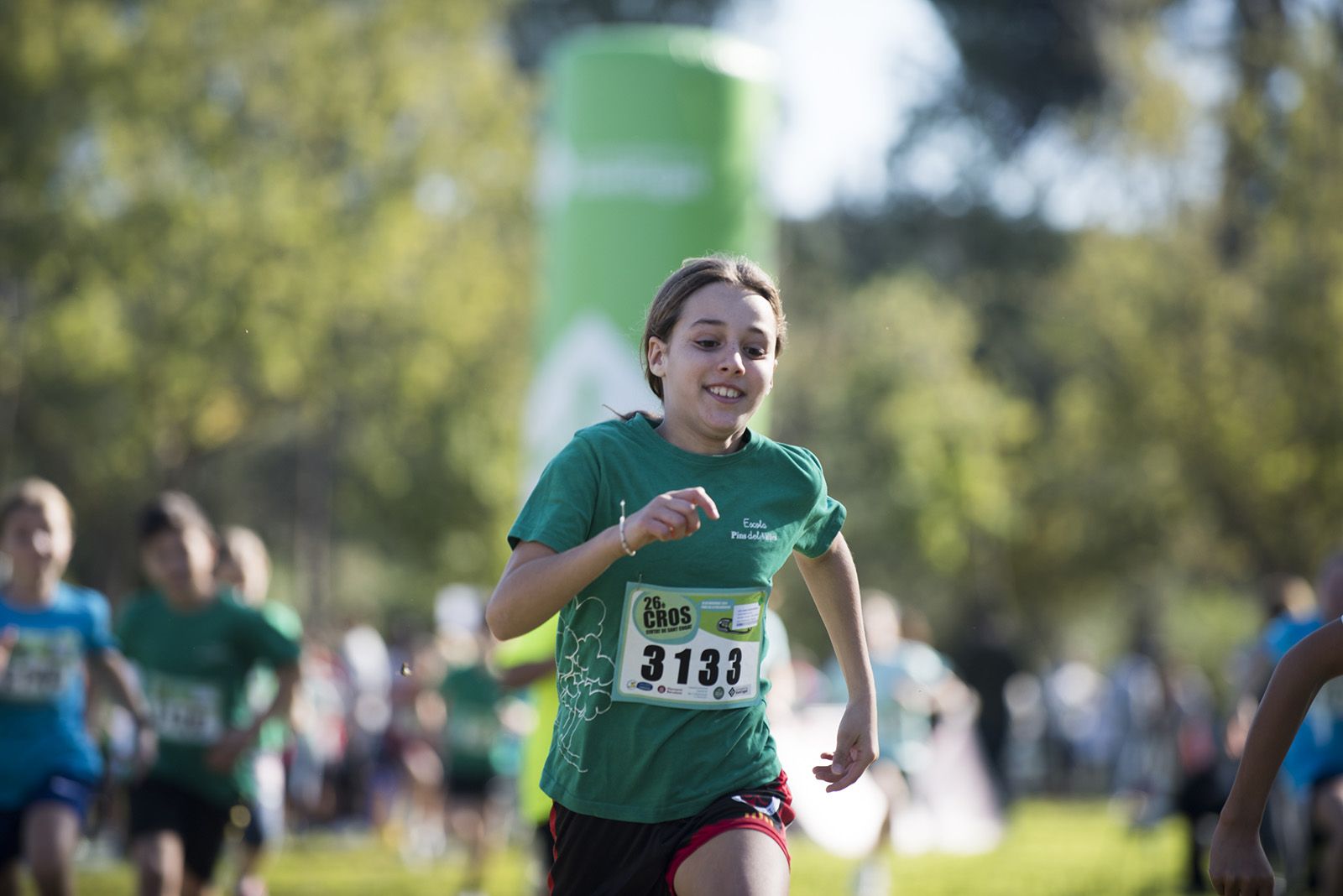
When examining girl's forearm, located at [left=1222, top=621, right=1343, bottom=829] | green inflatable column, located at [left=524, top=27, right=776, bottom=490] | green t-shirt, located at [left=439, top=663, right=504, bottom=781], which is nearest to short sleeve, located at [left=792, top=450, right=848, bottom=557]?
Answer: girl's forearm, located at [left=1222, top=621, right=1343, bottom=829]

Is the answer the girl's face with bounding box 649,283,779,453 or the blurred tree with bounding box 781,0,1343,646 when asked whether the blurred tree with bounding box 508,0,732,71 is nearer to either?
the blurred tree with bounding box 781,0,1343,646

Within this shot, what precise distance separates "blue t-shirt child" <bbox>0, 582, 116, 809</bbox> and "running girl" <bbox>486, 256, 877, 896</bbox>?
11.0ft

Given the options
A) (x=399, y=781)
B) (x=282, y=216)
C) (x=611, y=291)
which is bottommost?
(x=399, y=781)

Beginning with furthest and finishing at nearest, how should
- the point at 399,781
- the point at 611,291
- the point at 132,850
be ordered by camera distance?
the point at 399,781
the point at 611,291
the point at 132,850

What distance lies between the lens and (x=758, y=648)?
4.08 m

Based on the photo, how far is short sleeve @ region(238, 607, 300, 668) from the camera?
7219 millimetres

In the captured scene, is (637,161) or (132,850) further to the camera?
(637,161)

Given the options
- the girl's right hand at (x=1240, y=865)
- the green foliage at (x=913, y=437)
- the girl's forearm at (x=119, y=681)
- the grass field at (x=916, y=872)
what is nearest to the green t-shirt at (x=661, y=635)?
the girl's right hand at (x=1240, y=865)

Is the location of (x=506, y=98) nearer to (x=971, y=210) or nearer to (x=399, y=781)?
(x=399, y=781)

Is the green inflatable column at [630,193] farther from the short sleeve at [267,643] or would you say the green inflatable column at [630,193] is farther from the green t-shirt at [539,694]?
the short sleeve at [267,643]

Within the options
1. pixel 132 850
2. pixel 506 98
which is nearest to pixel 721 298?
pixel 132 850

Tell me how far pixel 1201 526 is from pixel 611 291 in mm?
21289

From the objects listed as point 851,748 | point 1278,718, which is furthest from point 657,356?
point 1278,718

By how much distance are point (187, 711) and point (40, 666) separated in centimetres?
64
